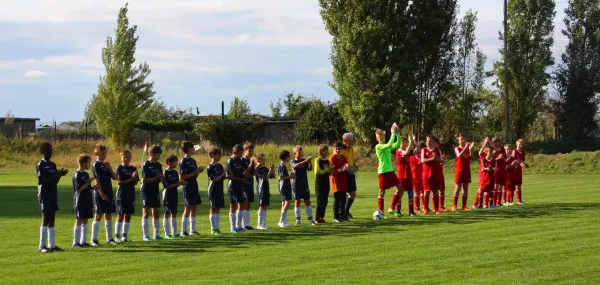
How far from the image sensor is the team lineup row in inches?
621

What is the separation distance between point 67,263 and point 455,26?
157ft

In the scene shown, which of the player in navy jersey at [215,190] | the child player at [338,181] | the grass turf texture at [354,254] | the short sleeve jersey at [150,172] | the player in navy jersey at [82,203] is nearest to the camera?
the grass turf texture at [354,254]

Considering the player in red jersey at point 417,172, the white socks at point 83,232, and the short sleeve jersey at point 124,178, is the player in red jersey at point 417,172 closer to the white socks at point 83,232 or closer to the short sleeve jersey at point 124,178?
the short sleeve jersey at point 124,178

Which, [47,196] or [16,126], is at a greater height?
[16,126]

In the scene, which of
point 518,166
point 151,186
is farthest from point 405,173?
point 151,186

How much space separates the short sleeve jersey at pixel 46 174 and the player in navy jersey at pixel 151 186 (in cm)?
189

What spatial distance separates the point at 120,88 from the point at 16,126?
540 inches

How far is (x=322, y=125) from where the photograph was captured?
66.3 m

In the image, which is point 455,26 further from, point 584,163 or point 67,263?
point 67,263

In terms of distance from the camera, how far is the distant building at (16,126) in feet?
246

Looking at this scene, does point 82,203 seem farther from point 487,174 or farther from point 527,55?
point 527,55

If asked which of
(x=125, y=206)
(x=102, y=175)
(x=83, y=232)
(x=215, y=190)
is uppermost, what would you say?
(x=102, y=175)

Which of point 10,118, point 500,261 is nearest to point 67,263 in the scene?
point 500,261

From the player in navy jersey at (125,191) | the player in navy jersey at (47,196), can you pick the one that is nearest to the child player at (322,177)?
the player in navy jersey at (125,191)
